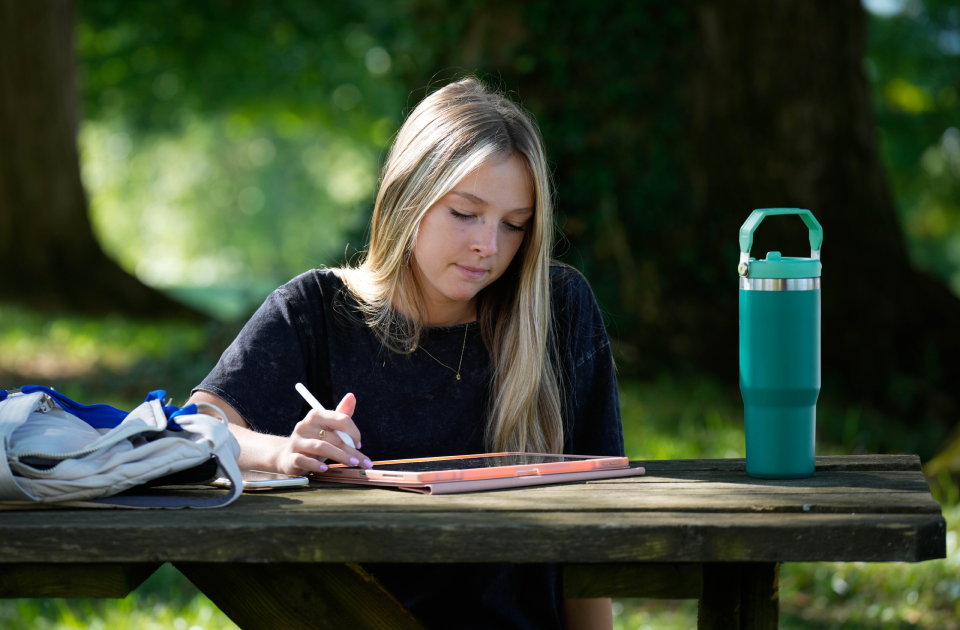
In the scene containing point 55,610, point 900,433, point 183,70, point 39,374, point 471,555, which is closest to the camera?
point 471,555

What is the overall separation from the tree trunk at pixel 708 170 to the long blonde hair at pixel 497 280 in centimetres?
421

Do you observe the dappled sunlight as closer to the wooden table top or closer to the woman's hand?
the woman's hand

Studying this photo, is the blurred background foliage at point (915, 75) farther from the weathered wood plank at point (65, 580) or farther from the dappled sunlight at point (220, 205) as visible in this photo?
the dappled sunlight at point (220, 205)

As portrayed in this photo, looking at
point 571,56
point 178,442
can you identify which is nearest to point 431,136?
point 178,442

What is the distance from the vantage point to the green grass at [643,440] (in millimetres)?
3535

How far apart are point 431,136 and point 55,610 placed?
247cm

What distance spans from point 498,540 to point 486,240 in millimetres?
885

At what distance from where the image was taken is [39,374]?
7406 mm

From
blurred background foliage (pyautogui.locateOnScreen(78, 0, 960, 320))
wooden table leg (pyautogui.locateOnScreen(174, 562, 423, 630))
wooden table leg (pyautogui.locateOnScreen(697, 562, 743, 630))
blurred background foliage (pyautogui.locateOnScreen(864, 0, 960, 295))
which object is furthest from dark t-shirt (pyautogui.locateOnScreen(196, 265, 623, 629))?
blurred background foliage (pyautogui.locateOnScreen(864, 0, 960, 295))

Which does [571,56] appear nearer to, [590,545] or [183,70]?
[590,545]

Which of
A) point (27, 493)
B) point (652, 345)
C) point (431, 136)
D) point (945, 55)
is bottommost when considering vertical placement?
point (652, 345)

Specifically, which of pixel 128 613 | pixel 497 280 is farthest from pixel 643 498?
pixel 128 613

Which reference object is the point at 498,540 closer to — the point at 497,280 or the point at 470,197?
the point at 470,197

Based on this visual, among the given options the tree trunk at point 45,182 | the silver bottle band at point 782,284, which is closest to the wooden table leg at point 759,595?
the silver bottle band at point 782,284
